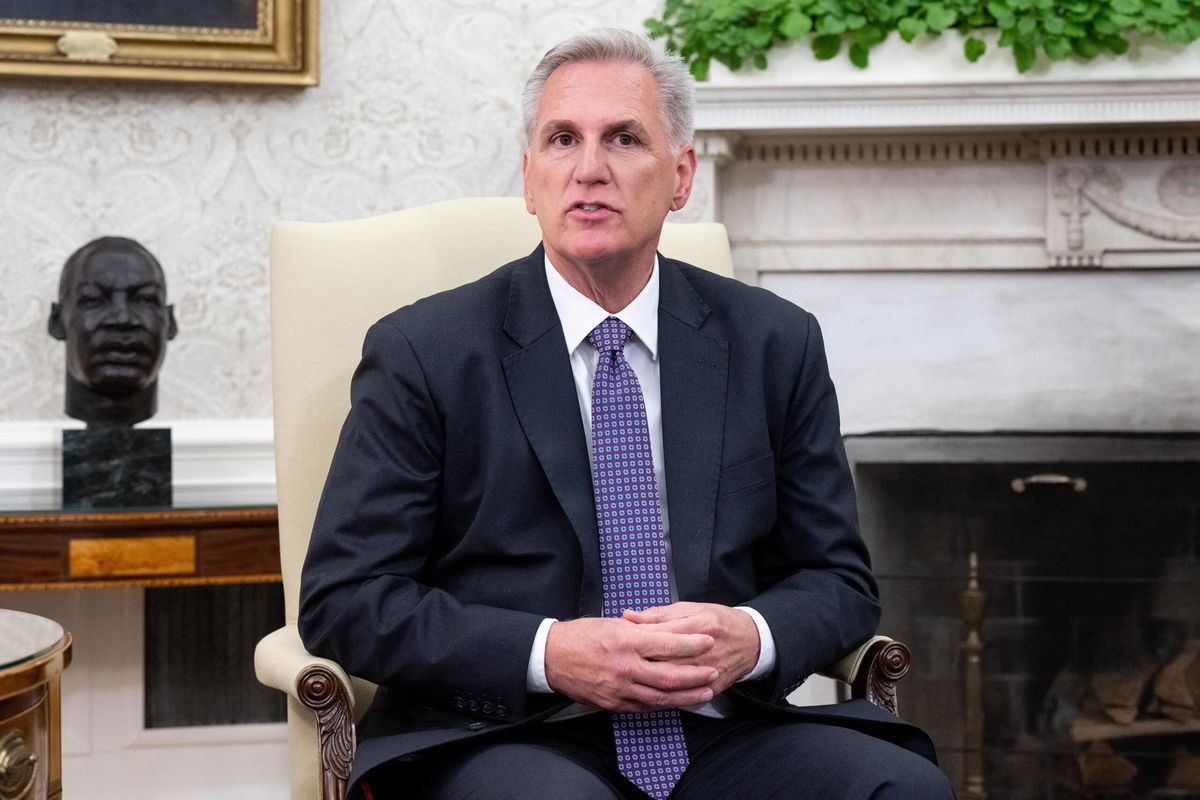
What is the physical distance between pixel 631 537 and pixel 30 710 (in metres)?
0.71

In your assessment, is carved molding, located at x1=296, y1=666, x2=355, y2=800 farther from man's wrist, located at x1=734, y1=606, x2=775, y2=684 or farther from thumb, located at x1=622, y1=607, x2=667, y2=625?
man's wrist, located at x1=734, y1=606, x2=775, y2=684

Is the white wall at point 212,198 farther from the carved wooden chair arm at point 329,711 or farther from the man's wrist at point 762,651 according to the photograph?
the man's wrist at point 762,651

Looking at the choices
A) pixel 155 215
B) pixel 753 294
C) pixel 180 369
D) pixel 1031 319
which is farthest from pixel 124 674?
pixel 1031 319

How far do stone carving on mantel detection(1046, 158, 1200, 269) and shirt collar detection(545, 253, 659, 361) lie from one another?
4.97 ft

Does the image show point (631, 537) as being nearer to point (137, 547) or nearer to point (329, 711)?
point (329, 711)

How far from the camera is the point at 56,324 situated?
7.98ft

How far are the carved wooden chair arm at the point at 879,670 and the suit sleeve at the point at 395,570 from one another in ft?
1.51

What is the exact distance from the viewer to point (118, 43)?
2.64m

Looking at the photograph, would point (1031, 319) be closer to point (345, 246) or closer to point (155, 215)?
point (345, 246)

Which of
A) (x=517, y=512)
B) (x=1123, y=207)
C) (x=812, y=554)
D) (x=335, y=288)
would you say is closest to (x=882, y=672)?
(x=812, y=554)

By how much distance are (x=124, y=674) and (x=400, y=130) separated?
138 centimetres

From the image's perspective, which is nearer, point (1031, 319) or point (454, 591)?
point (454, 591)

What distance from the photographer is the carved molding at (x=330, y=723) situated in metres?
1.42

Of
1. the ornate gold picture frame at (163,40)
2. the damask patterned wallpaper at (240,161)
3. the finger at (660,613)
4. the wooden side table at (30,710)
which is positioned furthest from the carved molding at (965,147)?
the wooden side table at (30,710)
